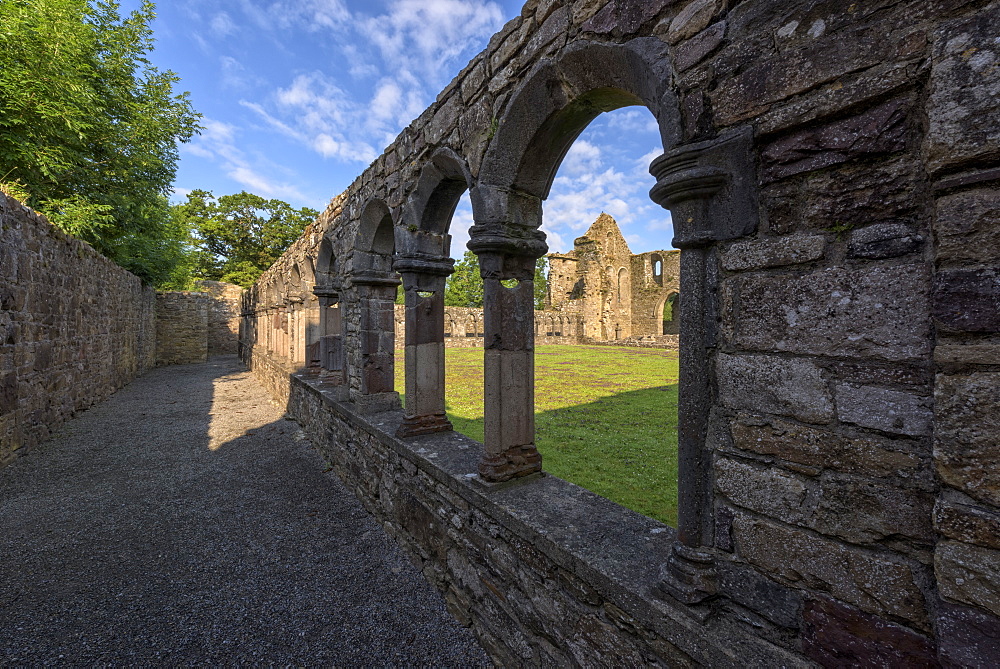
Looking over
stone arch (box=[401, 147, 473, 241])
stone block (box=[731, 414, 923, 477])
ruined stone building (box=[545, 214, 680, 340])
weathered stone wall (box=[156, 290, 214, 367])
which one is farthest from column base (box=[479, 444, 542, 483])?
ruined stone building (box=[545, 214, 680, 340])

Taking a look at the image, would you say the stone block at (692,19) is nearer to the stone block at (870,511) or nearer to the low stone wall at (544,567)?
the stone block at (870,511)

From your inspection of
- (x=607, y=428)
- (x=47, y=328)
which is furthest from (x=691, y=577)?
(x=47, y=328)

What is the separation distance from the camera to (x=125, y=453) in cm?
593

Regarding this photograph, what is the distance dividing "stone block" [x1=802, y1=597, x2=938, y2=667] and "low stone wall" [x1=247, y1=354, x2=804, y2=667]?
0.07 m

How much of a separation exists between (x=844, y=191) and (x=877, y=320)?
41 cm

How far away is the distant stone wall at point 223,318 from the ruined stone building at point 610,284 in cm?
1756

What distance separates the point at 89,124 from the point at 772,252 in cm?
1267

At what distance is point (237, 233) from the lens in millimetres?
28312

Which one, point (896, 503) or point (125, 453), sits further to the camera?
point (125, 453)

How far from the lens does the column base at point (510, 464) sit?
9.14 ft

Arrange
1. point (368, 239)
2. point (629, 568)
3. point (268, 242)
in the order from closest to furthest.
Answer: point (629, 568) → point (368, 239) → point (268, 242)

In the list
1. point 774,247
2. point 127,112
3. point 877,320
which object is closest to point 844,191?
point 774,247

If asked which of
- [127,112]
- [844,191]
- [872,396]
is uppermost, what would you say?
[127,112]

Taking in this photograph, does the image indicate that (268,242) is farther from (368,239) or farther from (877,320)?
(877,320)
